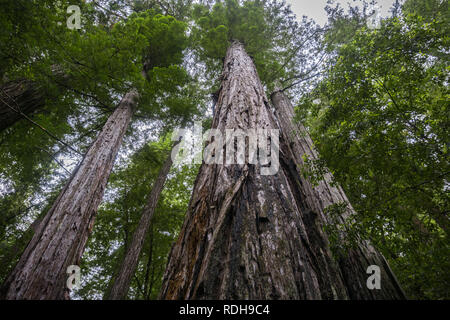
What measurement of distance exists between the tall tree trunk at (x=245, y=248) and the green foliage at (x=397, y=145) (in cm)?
60

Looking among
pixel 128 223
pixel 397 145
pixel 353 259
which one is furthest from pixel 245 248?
pixel 128 223

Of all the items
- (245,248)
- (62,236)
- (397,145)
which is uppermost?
(397,145)

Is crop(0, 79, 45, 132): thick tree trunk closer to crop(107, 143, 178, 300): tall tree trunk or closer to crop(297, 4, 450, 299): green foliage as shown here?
crop(107, 143, 178, 300): tall tree trunk

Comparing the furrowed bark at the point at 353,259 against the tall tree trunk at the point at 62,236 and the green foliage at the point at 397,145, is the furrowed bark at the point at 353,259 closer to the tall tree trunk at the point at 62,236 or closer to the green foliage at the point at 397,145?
the green foliage at the point at 397,145

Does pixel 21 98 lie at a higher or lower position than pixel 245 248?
higher

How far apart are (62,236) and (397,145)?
4.34 meters

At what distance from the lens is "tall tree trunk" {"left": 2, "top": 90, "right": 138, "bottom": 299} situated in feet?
→ 7.80

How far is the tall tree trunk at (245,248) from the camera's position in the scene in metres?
0.89

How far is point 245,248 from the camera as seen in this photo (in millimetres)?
1016

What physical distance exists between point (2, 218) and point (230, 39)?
8752mm

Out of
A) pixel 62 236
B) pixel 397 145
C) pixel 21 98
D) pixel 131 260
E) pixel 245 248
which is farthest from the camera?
pixel 131 260

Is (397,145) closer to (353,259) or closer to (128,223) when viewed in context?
(353,259)

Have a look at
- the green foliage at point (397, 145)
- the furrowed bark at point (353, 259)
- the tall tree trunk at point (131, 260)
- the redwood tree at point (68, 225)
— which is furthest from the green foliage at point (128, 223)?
the green foliage at point (397, 145)
